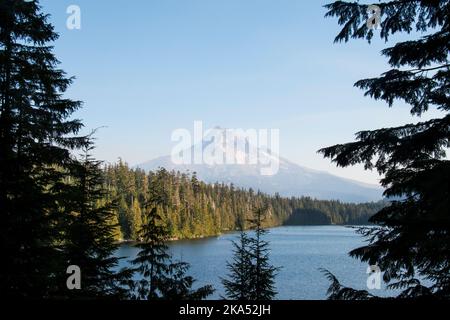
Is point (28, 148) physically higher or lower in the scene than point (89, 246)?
higher

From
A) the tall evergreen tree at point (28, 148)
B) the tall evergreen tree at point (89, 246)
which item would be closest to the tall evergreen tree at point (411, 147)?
the tall evergreen tree at point (28, 148)

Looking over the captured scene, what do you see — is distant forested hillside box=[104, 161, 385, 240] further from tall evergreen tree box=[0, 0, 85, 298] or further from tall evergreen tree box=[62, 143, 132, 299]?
tall evergreen tree box=[0, 0, 85, 298]

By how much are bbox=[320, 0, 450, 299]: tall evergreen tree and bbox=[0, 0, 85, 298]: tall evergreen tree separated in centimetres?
653

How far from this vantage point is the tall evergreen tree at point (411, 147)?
548 cm

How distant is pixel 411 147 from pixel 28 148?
9119 mm

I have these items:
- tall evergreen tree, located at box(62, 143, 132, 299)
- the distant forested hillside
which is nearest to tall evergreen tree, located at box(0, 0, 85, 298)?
tall evergreen tree, located at box(62, 143, 132, 299)

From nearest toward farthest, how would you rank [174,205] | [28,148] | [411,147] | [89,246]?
1. [411,147]
2. [28,148]
3. [89,246]
4. [174,205]

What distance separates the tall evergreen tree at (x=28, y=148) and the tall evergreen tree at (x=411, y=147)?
6.53 m

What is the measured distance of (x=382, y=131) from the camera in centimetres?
687

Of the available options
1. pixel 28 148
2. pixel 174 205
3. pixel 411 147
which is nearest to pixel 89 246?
pixel 28 148

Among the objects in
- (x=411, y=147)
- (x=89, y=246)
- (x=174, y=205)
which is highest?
(x=411, y=147)

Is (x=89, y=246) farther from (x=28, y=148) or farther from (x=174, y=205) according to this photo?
(x=174, y=205)

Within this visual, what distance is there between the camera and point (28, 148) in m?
10.8
